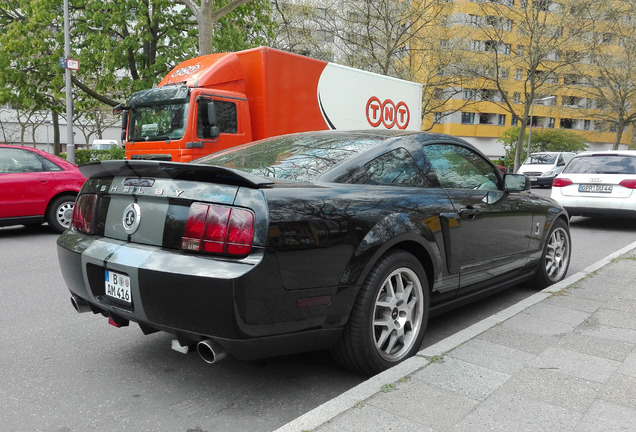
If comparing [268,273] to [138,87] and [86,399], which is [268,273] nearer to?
[86,399]

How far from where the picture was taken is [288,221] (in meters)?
2.55

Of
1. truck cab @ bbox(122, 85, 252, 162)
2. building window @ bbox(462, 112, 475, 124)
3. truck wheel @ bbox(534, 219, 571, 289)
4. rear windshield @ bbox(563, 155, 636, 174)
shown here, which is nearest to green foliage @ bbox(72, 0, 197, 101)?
truck cab @ bbox(122, 85, 252, 162)

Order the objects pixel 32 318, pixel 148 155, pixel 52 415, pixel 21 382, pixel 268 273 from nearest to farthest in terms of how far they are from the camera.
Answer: pixel 268 273 < pixel 52 415 < pixel 21 382 < pixel 32 318 < pixel 148 155

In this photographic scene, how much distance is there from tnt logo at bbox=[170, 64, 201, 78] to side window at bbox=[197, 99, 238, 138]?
1.19 meters

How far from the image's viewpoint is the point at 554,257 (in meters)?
5.25

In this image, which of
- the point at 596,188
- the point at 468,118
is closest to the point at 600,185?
the point at 596,188

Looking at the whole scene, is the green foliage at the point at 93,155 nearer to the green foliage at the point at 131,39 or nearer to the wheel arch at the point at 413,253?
the green foliage at the point at 131,39

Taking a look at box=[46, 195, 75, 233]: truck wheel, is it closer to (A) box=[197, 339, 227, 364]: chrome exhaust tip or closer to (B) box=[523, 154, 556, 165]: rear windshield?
(A) box=[197, 339, 227, 364]: chrome exhaust tip

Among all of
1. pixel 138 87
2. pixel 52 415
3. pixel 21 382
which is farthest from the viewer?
pixel 138 87

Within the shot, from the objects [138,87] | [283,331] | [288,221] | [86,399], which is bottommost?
[86,399]

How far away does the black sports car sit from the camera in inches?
97.6

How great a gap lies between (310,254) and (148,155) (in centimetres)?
786

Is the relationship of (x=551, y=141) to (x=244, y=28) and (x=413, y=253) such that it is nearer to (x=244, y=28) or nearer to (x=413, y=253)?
(x=244, y=28)

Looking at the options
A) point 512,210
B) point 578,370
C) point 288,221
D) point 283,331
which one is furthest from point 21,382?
point 512,210
